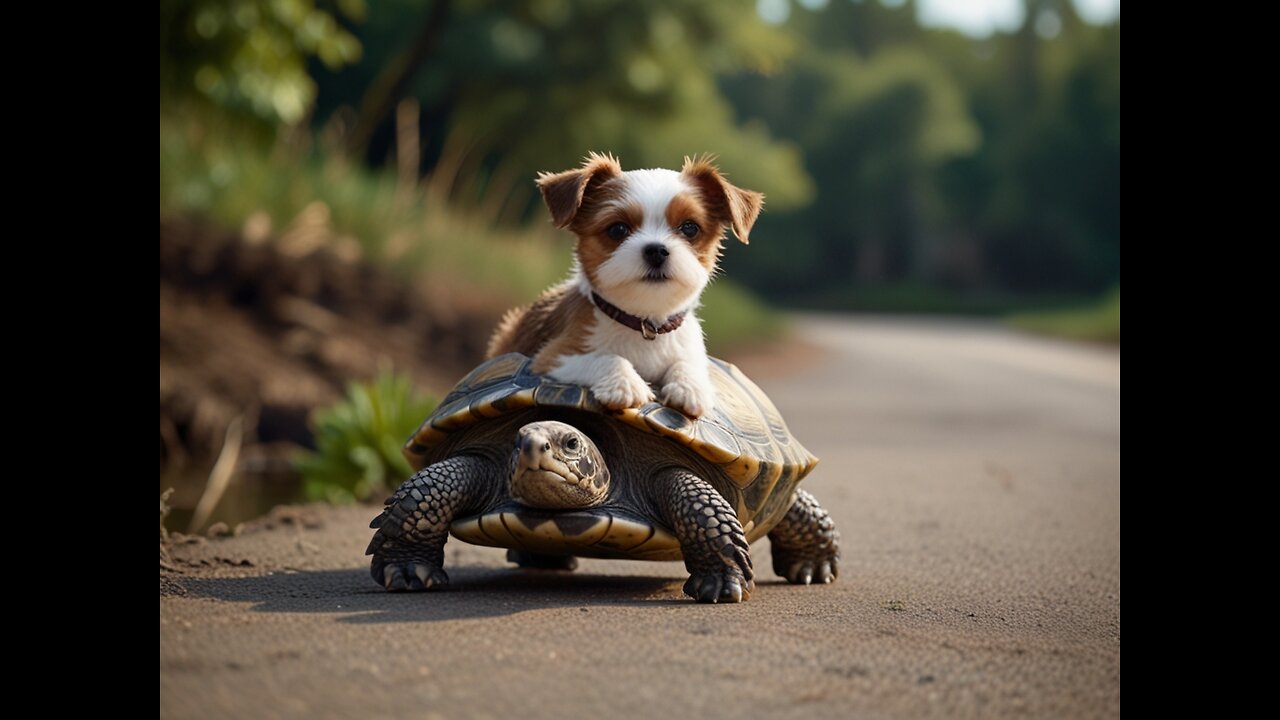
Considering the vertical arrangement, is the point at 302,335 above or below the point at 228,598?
above

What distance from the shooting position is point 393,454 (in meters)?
→ 6.79

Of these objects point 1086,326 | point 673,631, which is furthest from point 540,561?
point 1086,326

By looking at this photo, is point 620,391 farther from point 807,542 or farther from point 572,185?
point 807,542

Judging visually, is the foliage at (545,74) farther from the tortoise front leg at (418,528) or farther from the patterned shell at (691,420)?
the tortoise front leg at (418,528)

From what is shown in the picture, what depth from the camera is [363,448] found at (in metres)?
6.80

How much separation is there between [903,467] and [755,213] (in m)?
4.13

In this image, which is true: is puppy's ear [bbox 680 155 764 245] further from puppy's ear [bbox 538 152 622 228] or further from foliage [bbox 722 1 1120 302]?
foliage [bbox 722 1 1120 302]

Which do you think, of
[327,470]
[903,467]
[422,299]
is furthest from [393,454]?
[422,299]

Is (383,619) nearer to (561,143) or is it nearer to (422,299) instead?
(422,299)

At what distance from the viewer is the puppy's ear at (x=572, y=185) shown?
3621 mm

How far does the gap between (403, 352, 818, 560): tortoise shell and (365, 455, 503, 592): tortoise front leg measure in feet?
0.26

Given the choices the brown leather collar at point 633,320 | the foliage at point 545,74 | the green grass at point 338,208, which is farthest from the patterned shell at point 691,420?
the foliage at point 545,74

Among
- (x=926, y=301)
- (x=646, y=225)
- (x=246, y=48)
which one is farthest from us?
(x=926, y=301)

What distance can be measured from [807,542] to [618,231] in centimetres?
146
